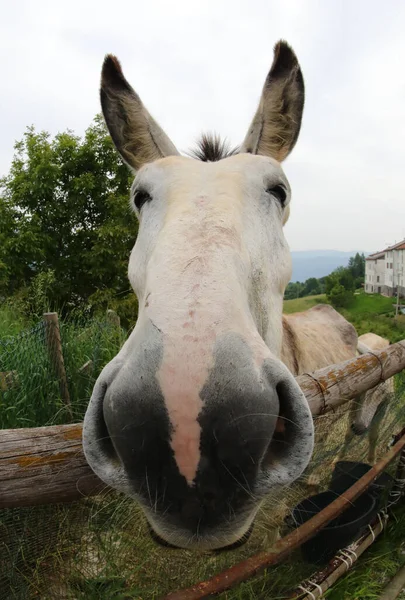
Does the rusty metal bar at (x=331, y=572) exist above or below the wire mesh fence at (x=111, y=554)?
below

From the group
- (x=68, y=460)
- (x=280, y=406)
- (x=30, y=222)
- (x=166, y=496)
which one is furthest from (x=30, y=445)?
(x=30, y=222)

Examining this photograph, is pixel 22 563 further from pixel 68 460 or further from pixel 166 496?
pixel 166 496

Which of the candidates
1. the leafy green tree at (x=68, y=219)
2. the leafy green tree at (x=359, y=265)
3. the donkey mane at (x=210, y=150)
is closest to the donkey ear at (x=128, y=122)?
the donkey mane at (x=210, y=150)

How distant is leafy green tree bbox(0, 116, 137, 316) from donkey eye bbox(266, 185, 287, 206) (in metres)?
10.6

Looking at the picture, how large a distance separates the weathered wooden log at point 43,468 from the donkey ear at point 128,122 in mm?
2150

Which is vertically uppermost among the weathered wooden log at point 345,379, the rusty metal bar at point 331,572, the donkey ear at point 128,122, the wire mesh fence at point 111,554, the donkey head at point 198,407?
the donkey ear at point 128,122

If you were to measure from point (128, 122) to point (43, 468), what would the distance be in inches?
96.3

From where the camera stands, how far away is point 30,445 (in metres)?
1.35

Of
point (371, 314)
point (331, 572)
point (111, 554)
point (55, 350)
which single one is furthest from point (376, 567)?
point (371, 314)

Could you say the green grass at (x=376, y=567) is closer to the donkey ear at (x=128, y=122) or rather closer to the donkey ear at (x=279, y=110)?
the donkey ear at (x=279, y=110)

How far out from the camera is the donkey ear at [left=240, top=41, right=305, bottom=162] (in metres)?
2.55

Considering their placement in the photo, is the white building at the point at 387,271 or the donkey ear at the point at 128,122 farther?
the white building at the point at 387,271

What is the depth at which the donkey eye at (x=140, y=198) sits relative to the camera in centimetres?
218

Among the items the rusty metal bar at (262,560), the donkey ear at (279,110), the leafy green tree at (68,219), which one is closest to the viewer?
the rusty metal bar at (262,560)
